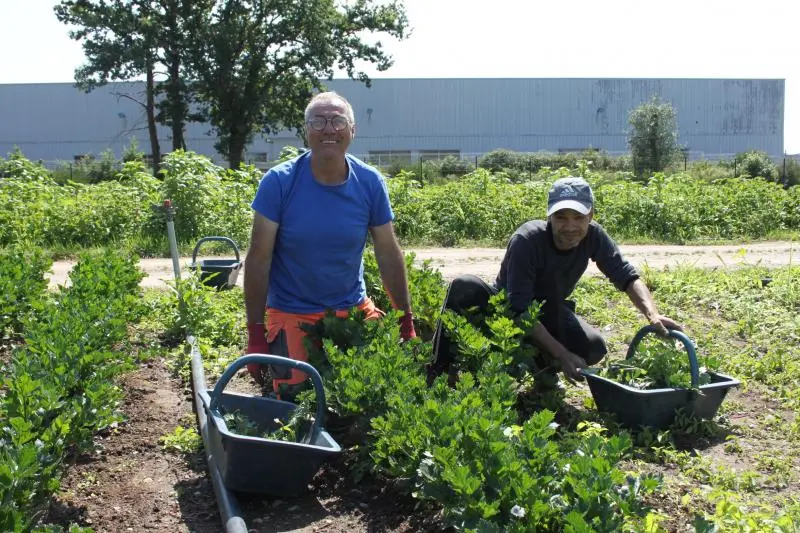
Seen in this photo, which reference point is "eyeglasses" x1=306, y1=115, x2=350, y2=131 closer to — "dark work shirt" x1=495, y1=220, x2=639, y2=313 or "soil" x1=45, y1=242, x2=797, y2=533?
"dark work shirt" x1=495, y1=220, x2=639, y2=313

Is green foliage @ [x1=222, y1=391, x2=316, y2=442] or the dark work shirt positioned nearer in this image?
green foliage @ [x1=222, y1=391, x2=316, y2=442]

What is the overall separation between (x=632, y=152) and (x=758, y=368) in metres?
33.5

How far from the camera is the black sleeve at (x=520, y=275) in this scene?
4.32 meters

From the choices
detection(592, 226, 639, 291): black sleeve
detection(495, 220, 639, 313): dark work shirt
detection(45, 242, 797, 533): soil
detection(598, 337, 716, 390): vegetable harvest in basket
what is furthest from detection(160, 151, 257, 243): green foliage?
detection(598, 337, 716, 390): vegetable harvest in basket

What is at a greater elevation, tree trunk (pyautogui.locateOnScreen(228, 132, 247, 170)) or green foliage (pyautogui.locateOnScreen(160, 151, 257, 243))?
tree trunk (pyautogui.locateOnScreen(228, 132, 247, 170))

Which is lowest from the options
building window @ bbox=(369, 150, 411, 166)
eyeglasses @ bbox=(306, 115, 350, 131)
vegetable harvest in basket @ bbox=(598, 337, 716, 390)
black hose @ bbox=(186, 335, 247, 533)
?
black hose @ bbox=(186, 335, 247, 533)

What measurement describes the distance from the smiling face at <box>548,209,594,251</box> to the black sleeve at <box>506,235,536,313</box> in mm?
174

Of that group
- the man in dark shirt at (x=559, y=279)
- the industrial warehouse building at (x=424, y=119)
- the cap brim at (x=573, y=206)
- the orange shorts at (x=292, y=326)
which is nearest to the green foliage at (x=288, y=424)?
the orange shorts at (x=292, y=326)

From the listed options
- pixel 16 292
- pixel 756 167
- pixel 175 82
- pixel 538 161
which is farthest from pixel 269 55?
pixel 16 292

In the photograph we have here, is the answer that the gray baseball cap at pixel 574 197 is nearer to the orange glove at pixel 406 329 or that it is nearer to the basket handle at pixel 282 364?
the orange glove at pixel 406 329

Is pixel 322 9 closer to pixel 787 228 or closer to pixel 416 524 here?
pixel 787 228

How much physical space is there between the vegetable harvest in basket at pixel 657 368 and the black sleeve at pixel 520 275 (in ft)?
1.84

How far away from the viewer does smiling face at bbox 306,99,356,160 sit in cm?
401

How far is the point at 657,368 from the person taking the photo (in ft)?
13.3
